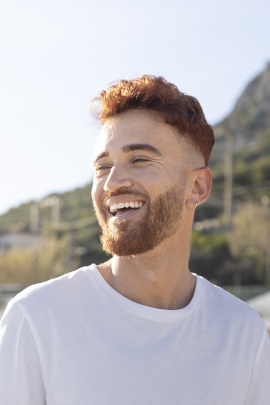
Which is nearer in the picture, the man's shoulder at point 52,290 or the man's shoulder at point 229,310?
the man's shoulder at point 52,290

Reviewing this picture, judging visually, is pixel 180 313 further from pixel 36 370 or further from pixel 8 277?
pixel 8 277

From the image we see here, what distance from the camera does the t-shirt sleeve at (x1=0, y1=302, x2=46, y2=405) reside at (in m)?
1.92

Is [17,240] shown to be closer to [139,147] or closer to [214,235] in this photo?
[214,235]

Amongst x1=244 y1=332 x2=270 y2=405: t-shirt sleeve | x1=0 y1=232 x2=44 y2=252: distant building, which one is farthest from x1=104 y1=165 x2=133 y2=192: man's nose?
x1=0 y1=232 x2=44 y2=252: distant building

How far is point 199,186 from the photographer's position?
2.46 metres

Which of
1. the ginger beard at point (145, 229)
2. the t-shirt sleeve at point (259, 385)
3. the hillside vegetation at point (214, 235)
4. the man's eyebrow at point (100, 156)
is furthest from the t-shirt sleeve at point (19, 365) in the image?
the hillside vegetation at point (214, 235)

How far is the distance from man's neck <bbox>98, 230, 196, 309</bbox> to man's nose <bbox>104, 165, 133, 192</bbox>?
24 centimetres

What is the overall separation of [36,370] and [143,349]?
0.33 metres

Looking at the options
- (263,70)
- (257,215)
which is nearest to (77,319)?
(257,215)

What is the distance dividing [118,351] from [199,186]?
67 centimetres

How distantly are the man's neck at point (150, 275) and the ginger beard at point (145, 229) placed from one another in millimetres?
55

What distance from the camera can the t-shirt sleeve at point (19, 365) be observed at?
6.30 feet

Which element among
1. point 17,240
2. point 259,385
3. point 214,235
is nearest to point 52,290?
point 259,385

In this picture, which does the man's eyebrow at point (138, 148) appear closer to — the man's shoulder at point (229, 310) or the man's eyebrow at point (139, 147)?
the man's eyebrow at point (139, 147)
